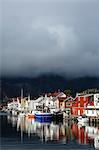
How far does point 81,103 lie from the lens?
67.9 metres

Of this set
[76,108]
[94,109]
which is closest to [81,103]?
[76,108]

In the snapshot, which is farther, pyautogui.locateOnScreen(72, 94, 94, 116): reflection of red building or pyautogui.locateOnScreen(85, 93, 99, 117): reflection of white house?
pyautogui.locateOnScreen(72, 94, 94, 116): reflection of red building

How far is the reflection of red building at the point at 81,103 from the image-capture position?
64875 mm

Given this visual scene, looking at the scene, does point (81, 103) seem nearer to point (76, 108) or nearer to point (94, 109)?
point (76, 108)

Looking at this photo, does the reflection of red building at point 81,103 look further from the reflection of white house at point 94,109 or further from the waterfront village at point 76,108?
the reflection of white house at point 94,109

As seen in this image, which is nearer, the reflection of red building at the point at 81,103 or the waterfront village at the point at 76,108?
the waterfront village at the point at 76,108

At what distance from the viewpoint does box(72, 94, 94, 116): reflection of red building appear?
64875 millimetres

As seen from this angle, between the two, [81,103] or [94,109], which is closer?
[94,109]

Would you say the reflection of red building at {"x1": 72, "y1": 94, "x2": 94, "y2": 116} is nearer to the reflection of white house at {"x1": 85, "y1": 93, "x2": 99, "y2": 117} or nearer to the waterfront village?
the waterfront village

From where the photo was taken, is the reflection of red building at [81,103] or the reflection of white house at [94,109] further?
the reflection of red building at [81,103]

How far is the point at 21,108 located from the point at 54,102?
28.3 metres

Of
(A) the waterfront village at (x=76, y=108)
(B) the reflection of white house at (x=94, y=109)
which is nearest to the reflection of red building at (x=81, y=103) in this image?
(A) the waterfront village at (x=76, y=108)

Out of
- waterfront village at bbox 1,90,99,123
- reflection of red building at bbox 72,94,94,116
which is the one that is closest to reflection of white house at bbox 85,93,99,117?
waterfront village at bbox 1,90,99,123

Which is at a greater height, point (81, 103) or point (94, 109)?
point (81, 103)
